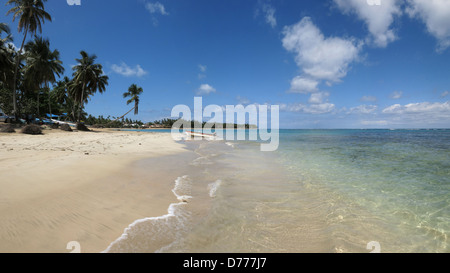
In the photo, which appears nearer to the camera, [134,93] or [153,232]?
[153,232]

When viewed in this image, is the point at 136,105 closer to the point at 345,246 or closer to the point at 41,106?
the point at 41,106

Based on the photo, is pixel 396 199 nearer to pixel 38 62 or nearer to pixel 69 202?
pixel 69 202

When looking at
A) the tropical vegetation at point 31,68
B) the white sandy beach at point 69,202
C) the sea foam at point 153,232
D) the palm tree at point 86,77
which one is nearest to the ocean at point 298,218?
the sea foam at point 153,232

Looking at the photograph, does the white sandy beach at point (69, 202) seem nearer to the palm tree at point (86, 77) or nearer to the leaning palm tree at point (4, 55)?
the leaning palm tree at point (4, 55)

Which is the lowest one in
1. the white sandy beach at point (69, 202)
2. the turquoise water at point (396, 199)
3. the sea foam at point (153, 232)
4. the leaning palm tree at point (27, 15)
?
the turquoise water at point (396, 199)

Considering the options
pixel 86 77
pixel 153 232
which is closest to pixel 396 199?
pixel 153 232

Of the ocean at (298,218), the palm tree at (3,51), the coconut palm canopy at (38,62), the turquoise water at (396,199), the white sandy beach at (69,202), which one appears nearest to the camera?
the white sandy beach at (69,202)

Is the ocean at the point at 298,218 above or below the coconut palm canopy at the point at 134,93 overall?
below

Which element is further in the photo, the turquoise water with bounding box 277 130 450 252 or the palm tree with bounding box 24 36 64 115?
the palm tree with bounding box 24 36 64 115

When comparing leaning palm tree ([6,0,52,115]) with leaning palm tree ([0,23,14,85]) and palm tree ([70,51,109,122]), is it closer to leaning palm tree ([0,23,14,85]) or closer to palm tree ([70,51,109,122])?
leaning palm tree ([0,23,14,85])

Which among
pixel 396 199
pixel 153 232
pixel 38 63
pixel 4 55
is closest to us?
pixel 153 232

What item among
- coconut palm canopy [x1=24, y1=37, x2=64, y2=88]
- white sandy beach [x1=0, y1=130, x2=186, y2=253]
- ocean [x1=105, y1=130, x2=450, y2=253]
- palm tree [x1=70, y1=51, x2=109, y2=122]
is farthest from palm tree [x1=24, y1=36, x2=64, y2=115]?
ocean [x1=105, y1=130, x2=450, y2=253]

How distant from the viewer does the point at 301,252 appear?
2605mm
